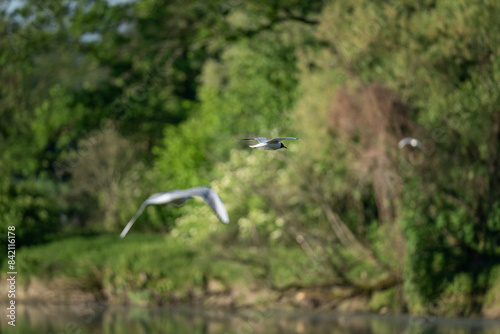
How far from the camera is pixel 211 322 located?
755 inches

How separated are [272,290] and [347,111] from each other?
11.7ft

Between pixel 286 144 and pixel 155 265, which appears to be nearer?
pixel 286 144

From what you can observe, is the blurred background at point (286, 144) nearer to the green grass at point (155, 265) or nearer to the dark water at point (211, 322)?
the green grass at point (155, 265)

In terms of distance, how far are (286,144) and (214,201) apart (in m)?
11.8

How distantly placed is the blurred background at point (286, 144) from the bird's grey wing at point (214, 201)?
347 inches

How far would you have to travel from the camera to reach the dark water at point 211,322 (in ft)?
55.5

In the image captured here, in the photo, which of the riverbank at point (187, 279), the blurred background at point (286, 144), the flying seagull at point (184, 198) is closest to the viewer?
the flying seagull at point (184, 198)

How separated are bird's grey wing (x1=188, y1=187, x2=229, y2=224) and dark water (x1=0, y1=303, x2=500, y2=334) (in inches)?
341

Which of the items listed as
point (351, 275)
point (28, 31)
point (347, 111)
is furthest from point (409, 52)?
point (28, 31)

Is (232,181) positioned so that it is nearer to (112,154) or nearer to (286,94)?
(286,94)

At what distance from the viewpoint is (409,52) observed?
1766 centimetres

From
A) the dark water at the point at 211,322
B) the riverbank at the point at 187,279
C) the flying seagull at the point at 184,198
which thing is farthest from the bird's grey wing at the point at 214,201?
the riverbank at the point at 187,279

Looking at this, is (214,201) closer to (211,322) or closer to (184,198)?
(184,198)

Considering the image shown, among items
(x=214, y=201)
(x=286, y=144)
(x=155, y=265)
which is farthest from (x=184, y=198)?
(x=155, y=265)
